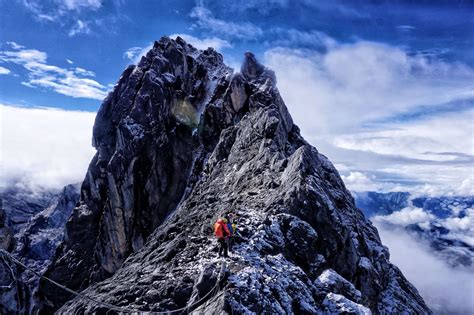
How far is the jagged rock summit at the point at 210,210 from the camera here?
1952cm

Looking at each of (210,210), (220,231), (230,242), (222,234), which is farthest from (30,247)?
(220,231)

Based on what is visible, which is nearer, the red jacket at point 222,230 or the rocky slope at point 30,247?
the red jacket at point 222,230

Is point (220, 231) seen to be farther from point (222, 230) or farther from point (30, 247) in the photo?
point (30, 247)

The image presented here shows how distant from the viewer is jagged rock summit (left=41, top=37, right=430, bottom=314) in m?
19.5

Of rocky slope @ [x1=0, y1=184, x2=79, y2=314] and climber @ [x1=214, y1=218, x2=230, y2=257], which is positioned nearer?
climber @ [x1=214, y1=218, x2=230, y2=257]

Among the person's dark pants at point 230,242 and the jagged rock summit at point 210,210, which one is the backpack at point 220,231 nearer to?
the person's dark pants at point 230,242

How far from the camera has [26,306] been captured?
261ft

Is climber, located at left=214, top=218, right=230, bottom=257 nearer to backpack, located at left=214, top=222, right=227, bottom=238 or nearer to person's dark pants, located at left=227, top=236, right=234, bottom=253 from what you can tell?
backpack, located at left=214, top=222, right=227, bottom=238

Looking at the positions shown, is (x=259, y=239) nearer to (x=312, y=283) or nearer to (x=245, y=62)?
(x=312, y=283)

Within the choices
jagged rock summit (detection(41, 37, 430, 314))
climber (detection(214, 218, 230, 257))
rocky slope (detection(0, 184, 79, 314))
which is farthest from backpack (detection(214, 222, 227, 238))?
rocky slope (detection(0, 184, 79, 314))

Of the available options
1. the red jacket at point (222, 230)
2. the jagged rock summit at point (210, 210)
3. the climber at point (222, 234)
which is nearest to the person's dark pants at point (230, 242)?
the climber at point (222, 234)

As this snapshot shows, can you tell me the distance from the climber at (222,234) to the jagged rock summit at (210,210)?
663 mm

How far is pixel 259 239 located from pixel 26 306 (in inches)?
3126

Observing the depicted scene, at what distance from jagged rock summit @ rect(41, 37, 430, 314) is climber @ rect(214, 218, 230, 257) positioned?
663mm
